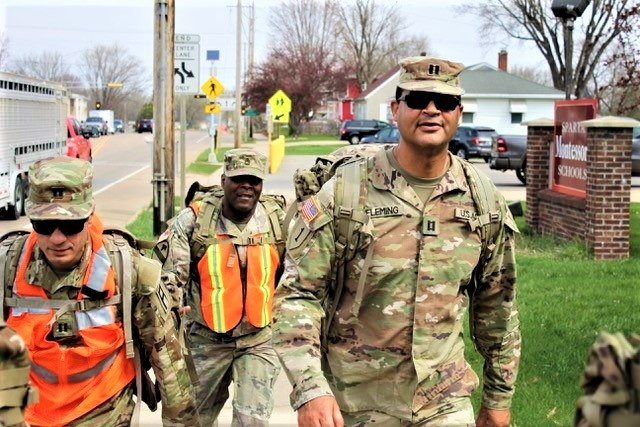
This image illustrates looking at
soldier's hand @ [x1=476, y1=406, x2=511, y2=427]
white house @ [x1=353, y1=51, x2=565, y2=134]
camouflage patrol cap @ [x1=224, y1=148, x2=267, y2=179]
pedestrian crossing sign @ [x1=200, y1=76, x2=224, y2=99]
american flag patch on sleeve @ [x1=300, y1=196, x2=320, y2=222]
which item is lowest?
soldier's hand @ [x1=476, y1=406, x2=511, y2=427]

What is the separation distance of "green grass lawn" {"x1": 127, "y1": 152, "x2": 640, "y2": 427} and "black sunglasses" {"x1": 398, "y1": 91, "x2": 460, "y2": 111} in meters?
2.21

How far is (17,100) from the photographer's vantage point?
20656 millimetres

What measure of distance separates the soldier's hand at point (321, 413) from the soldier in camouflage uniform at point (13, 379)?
1.25 m

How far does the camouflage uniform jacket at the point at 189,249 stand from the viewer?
5.53 m

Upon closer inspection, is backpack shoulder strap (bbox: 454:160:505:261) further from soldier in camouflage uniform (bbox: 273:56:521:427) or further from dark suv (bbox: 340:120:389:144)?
dark suv (bbox: 340:120:389:144)

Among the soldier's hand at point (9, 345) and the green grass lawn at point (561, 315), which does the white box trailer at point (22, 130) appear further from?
the soldier's hand at point (9, 345)

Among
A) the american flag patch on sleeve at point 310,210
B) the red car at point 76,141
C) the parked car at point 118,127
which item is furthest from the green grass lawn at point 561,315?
the parked car at point 118,127

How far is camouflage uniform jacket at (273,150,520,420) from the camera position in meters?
3.55

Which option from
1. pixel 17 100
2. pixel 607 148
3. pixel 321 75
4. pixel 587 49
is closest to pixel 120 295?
pixel 607 148

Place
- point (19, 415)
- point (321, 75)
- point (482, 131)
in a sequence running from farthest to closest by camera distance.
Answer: point (321, 75) < point (482, 131) < point (19, 415)

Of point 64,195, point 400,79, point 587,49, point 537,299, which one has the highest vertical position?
point 587,49

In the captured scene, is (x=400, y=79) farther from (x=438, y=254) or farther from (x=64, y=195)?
(x=64, y=195)

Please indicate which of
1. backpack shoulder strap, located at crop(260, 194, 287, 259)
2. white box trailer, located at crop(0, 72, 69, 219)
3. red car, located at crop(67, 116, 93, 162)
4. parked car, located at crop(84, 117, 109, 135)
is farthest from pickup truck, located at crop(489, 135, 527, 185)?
parked car, located at crop(84, 117, 109, 135)

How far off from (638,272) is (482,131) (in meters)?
30.9
